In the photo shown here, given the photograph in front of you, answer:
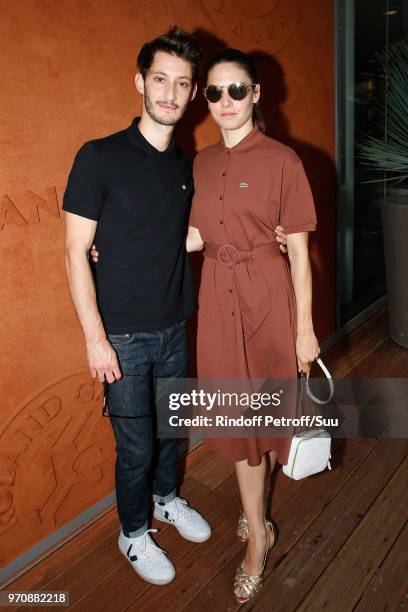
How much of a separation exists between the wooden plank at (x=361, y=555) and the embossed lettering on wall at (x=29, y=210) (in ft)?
5.48

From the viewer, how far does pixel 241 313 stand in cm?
194

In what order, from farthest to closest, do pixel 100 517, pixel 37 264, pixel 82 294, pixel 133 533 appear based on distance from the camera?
pixel 100 517 < pixel 133 533 < pixel 37 264 < pixel 82 294

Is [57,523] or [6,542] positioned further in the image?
[57,523]

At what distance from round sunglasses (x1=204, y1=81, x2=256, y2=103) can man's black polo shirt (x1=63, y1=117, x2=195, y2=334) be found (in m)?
0.26

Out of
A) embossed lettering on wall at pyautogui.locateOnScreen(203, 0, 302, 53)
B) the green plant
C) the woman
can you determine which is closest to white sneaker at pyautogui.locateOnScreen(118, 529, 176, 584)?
the woman

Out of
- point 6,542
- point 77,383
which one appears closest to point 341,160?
point 77,383

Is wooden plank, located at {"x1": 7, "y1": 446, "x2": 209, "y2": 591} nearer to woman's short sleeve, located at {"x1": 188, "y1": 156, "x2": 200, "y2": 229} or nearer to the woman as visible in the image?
the woman

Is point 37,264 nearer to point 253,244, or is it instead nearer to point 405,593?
point 253,244

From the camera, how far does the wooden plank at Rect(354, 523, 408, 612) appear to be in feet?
6.31

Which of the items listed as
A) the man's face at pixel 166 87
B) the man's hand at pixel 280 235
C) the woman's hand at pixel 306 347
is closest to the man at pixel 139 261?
the man's face at pixel 166 87

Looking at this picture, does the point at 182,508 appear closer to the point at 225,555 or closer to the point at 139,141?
the point at 225,555

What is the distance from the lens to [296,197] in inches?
72.8

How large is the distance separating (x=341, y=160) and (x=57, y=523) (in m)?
3.16

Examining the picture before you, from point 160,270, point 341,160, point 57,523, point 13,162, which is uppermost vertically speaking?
point 341,160
